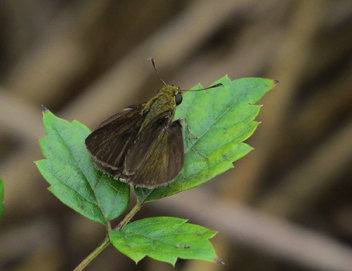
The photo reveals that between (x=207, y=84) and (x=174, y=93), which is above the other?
(x=174, y=93)

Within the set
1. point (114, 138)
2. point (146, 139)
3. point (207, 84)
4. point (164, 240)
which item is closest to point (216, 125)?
point (146, 139)

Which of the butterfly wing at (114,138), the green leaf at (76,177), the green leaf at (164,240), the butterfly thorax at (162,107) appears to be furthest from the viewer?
the butterfly thorax at (162,107)

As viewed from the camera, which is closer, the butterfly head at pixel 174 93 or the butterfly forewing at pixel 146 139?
the butterfly forewing at pixel 146 139

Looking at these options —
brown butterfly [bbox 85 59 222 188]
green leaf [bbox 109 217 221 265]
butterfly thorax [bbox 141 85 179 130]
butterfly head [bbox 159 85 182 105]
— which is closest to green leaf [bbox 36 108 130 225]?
brown butterfly [bbox 85 59 222 188]

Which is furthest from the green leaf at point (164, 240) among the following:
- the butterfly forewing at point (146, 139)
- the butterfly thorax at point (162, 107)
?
the butterfly thorax at point (162, 107)

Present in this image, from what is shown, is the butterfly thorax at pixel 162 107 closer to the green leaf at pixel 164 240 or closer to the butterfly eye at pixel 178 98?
the butterfly eye at pixel 178 98

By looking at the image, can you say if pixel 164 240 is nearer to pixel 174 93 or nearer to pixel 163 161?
pixel 163 161

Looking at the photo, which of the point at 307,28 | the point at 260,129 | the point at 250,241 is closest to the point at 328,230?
the point at 250,241
